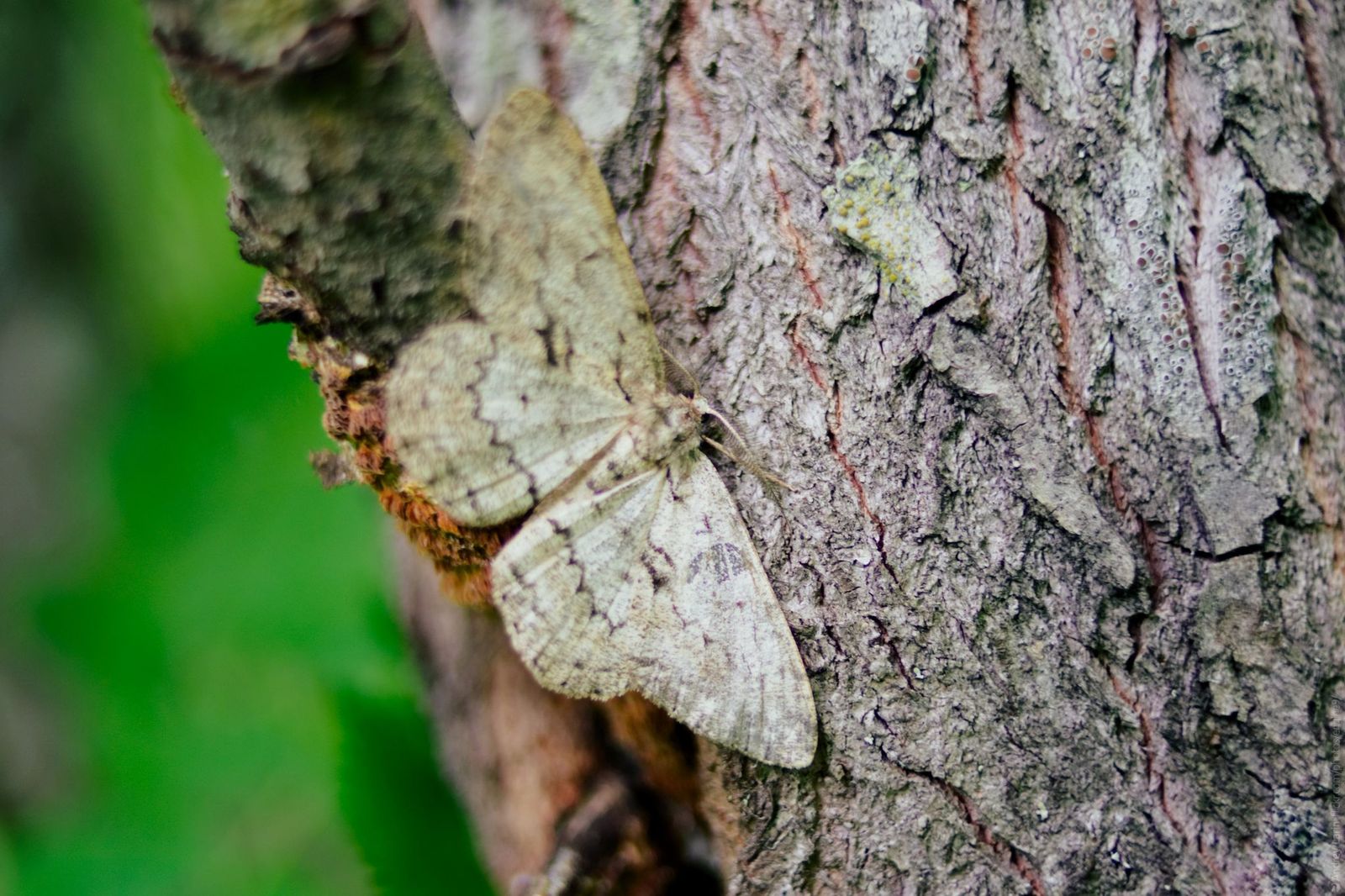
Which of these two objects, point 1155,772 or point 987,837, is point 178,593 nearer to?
point 987,837

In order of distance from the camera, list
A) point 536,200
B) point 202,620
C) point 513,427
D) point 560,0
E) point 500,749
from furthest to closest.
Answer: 1. point 202,620
2. point 500,749
3. point 560,0
4. point 513,427
5. point 536,200

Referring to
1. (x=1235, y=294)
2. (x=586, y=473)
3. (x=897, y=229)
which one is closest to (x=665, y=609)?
(x=586, y=473)

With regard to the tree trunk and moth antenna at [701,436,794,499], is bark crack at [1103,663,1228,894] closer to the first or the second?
the tree trunk

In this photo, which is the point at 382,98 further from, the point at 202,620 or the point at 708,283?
the point at 202,620

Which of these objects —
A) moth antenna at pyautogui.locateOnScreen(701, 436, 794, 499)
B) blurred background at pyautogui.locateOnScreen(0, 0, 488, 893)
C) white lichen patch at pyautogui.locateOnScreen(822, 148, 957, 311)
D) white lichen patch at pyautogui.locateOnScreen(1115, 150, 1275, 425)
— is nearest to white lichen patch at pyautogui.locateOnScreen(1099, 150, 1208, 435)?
white lichen patch at pyautogui.locateOnScreen(1115, 150, 1275, 425)

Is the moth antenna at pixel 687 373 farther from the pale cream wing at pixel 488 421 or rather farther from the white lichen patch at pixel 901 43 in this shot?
the white lichen patch at pixel 901 43

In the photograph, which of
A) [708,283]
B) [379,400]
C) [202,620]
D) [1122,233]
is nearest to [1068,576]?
[1122,233]
